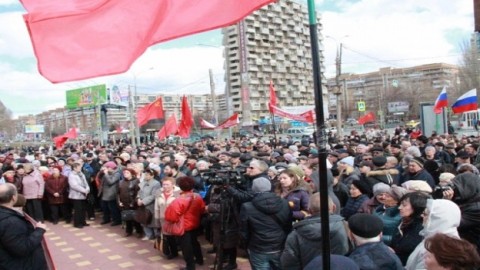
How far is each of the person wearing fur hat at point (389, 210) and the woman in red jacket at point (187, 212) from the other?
2.75 meters

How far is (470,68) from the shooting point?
35.0 meters

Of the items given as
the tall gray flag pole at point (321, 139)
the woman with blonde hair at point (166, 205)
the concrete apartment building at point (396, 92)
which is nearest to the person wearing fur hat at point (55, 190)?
the woman with blonde hair at point (166, 205)

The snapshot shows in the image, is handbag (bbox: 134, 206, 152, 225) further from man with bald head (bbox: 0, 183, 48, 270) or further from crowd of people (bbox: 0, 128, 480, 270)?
man with bald head (bbox: 0, 183, 48, 270)

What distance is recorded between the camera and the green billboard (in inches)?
2072

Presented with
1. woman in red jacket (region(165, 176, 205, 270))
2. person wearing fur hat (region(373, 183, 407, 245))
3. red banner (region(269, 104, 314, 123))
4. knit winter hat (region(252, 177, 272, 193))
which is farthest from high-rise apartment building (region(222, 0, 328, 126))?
person wearing fur hat (region(373, 183, 407, 245))

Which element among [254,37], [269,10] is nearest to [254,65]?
[254,37]

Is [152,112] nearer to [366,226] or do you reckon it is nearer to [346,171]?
[346,171]

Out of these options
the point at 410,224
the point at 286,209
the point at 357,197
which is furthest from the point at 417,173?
the point at 410,224

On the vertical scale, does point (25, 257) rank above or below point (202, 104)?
below

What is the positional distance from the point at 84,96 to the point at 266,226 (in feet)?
182

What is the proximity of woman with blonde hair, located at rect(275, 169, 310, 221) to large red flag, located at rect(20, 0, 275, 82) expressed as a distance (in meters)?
3.01

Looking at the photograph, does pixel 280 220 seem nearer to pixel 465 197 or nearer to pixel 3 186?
pixel 465 197

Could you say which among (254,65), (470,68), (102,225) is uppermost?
(254,65)

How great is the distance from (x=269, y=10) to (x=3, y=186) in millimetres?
107430
